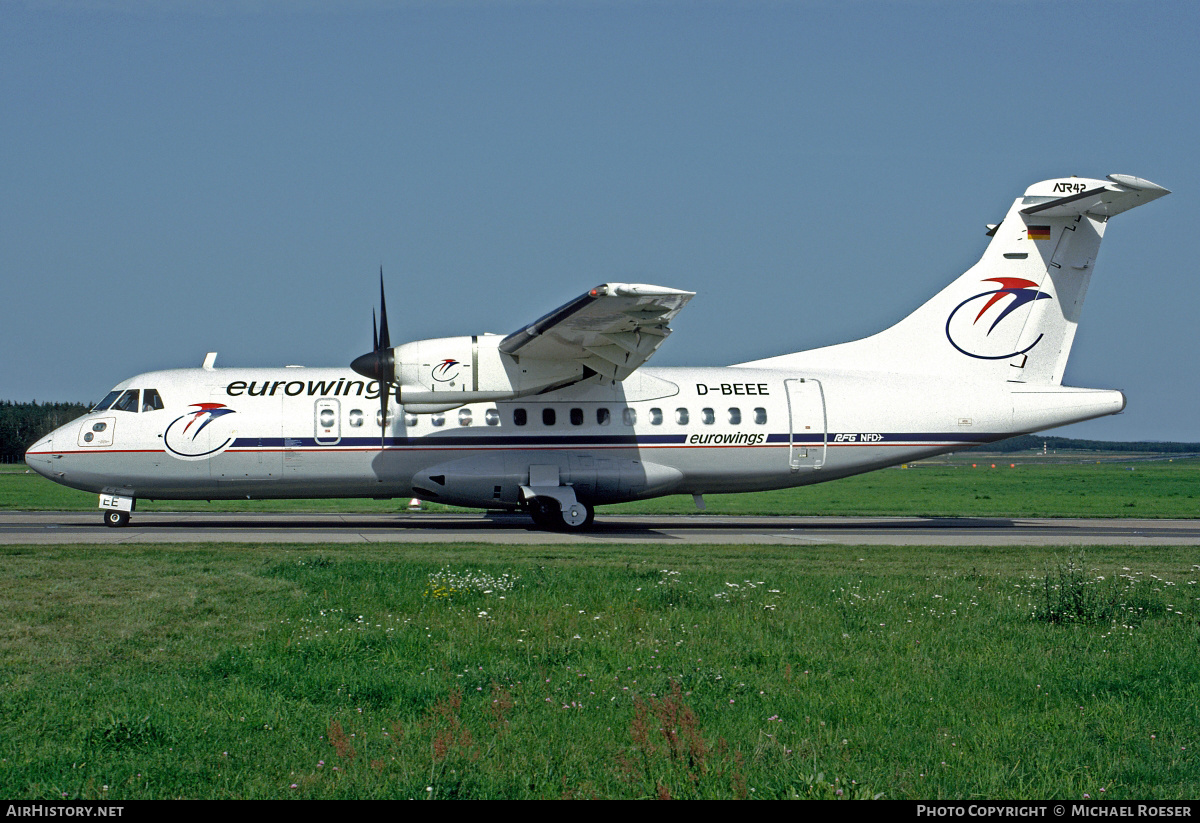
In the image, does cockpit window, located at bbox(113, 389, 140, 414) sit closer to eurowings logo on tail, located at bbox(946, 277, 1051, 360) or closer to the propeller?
the propeller

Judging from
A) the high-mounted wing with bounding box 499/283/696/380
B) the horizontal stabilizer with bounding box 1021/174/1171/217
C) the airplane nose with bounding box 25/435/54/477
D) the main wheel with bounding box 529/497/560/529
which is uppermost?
the horizontal stabilizer with bounding box 1021/174/1171/217

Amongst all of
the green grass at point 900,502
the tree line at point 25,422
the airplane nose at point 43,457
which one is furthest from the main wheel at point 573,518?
the tree line at point 25,422

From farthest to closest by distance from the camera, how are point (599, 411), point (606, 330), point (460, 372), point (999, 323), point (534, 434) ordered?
point (999, 323)
point (599, 411)
point (534, 434)
point (460, 372)
point (606, 330)

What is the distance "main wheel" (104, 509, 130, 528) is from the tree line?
76419 millimetres

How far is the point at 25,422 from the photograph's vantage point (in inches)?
4510

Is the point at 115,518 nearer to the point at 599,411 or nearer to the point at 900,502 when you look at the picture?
the point at 599,411

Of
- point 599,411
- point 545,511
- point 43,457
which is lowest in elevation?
point 545,511

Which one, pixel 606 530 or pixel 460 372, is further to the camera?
pixel 606 530

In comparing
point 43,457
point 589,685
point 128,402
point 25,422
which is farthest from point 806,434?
point 25,422

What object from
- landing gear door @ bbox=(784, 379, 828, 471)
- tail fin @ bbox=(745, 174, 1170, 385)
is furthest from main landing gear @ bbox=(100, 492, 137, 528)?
tail fin @ bbox=(745, 174, 1170, 385)

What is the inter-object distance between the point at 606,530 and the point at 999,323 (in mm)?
10624

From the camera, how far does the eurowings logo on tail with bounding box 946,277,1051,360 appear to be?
23.7m

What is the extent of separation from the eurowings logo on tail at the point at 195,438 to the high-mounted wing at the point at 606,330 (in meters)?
6.62

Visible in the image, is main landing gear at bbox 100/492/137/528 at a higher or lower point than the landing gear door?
lower
